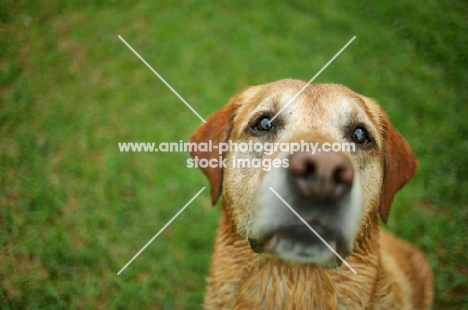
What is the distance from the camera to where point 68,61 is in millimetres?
6066

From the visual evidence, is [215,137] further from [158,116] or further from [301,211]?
[158,116]

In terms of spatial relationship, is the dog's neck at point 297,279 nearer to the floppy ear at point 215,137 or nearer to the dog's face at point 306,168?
the dog's face at point 306,168

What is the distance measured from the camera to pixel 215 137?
123 inches

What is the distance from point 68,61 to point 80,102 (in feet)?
2.87

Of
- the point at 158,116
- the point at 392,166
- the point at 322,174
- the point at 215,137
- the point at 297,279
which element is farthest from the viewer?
the point at 158,116

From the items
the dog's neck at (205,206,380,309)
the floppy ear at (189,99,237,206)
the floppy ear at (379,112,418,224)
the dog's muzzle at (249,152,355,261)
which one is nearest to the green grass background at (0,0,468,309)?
the dog's neck at (205,206,380,309)

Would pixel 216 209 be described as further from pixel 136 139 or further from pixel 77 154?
pixel 77 154

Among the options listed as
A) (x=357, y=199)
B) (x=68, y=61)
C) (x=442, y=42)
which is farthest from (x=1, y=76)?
(x=442, y=42)

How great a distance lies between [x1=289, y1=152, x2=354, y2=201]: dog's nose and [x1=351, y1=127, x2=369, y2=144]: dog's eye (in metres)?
0.80

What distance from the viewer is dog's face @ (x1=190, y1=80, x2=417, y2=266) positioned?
76.9 inches

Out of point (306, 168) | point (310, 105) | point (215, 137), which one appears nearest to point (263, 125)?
point (310, 105)

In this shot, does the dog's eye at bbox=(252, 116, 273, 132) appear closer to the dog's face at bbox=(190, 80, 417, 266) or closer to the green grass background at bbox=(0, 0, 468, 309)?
the dog's face at bbox=(190, 80, 417, 266)

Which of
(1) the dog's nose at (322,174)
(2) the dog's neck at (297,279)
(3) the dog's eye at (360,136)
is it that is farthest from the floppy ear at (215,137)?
(1) the dog's nose at (322,174)

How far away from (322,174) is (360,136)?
100 cm
